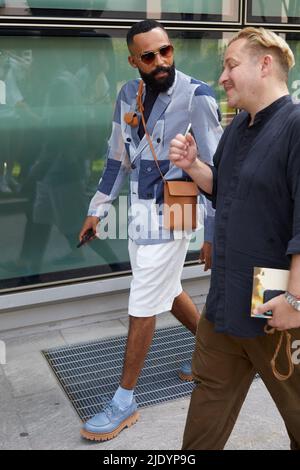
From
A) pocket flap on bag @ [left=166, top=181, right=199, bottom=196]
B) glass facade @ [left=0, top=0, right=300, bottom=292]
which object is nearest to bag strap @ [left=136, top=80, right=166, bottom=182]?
pocket flap on bag @ [left=166, top=181, right=199, bottom=196]

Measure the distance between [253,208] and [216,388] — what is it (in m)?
0.75

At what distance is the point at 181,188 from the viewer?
9.84ft

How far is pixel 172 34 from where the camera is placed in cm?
440

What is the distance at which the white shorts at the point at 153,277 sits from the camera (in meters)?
3.18

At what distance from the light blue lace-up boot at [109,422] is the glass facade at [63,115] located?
1362mm

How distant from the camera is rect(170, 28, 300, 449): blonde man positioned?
2.08 metres

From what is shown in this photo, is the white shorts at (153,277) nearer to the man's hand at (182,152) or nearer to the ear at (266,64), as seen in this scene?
the man's hand at (182,152)

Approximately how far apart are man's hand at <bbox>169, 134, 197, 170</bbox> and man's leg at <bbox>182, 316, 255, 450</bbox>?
2.10 ft

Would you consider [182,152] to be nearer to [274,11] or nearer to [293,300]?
[293,300]

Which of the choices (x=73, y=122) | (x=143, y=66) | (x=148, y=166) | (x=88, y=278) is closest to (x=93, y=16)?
(x=73, y=122)

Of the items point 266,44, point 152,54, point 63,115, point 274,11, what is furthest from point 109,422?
point 274,11

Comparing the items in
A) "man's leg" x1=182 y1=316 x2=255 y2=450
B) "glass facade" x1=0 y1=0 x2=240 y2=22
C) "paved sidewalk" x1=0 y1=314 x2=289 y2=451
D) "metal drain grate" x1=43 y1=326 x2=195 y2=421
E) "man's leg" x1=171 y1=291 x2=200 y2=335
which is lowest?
"metal drain grate" x1=43 y1=326 x2=195 y2=421

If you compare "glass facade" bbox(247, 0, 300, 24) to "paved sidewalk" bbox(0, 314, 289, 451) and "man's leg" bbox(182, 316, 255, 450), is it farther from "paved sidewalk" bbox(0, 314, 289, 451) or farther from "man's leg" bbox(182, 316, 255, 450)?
"man's leg" bbox(182, 316, 255, 450)
